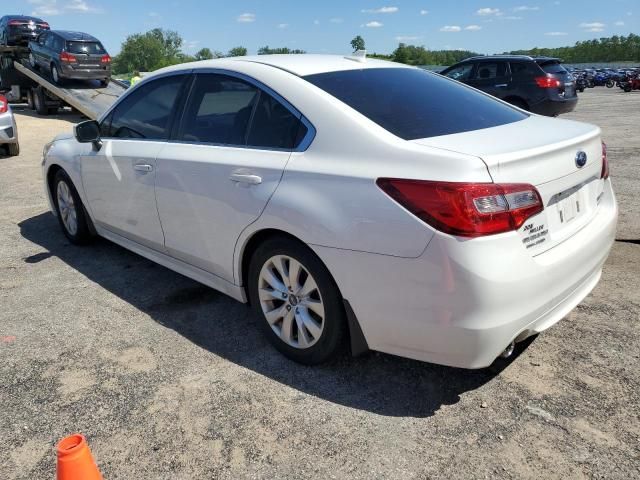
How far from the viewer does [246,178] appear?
301 centimetres

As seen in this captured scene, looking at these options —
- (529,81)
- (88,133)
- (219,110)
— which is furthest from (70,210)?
(529,81)

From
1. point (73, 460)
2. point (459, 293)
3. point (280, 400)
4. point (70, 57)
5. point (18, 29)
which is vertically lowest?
point (280, 400)

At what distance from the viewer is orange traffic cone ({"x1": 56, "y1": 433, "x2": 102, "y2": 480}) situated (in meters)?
1.85

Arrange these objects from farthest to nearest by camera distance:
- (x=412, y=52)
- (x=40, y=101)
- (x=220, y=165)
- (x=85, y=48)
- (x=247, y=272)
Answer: (x=412, y=52)
(x=40, y=101)
(x=85, y=48)
(x=247, y=272)
(x=220, y=165)

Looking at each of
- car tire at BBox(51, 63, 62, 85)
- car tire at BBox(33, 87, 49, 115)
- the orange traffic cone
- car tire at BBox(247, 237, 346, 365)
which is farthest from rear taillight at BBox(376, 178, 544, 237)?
car tire at BBox(33, 87, 49, 115)

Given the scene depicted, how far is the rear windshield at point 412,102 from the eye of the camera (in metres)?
2.78

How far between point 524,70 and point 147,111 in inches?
436

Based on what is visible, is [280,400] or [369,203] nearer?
[369,203]

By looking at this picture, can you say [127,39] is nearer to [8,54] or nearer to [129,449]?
[8,54]

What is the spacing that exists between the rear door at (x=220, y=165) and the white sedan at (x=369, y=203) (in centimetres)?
1

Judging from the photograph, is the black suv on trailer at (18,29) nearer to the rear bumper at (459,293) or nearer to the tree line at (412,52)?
the rear bumper at (459,293)

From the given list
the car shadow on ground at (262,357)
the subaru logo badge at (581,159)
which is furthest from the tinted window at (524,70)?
the subaru logo badge at (581,159)

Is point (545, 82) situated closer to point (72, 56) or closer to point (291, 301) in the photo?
point (291, 301)

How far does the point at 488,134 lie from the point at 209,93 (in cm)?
180
